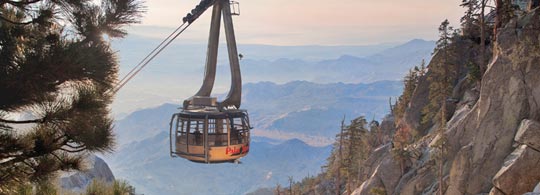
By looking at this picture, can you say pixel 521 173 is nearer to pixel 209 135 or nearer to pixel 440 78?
pixel 209 135

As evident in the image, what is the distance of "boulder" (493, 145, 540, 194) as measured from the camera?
17.5m

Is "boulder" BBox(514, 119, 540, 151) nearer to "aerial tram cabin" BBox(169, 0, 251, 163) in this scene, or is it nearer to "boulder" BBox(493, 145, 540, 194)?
"boulder" BBox(493, 145, 540, 194)

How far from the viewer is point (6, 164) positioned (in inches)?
221

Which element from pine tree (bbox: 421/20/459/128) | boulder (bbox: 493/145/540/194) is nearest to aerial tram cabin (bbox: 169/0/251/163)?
boulder (bbox: 493/145/540/194)

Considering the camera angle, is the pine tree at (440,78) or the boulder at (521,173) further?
the pine tree at (440,78)

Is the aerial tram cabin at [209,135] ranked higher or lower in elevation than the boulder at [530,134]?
higher

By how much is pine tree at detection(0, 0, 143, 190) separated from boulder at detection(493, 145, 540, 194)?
17365mm

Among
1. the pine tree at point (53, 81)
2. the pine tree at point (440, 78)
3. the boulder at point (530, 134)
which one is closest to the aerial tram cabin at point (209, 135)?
the pine tree at point (53, 81)

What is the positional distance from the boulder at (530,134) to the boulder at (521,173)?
220 mm

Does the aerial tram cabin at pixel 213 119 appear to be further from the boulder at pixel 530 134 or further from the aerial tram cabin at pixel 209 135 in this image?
the boulder at pixel 530 134

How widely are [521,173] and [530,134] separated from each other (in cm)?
174

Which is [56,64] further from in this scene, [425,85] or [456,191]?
[425,85]

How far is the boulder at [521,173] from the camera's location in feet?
57.6

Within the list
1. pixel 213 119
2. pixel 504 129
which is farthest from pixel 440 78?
pixel 213 119
